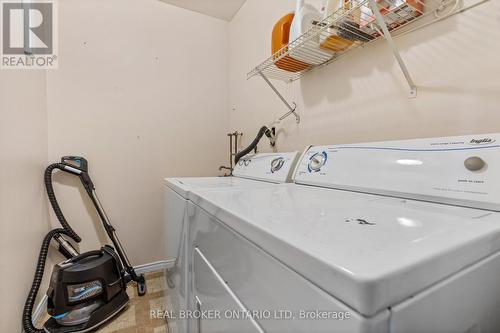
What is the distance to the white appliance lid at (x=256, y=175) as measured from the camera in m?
1.12

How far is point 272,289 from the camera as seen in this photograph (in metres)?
0.39

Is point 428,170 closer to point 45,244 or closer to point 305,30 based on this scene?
point 305,30

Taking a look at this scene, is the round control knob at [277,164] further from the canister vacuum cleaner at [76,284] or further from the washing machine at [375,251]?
the canister vacuum cleaner at [76,284]

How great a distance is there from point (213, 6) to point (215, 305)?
98.8 inches

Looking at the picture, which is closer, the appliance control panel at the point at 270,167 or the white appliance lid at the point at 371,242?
the white appliance lid at the point at 371,242

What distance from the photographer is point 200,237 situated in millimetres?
744

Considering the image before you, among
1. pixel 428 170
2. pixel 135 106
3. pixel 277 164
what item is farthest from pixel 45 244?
pixel 428 170

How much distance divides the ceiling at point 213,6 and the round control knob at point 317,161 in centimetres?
185

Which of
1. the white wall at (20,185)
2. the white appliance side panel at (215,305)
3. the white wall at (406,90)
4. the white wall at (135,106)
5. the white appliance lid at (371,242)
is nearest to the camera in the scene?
the white appliance lid at (371,242)

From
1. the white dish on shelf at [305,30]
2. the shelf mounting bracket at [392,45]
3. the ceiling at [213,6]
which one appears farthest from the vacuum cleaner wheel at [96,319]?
the ceiling at [213,6]

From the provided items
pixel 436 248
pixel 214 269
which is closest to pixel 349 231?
pixel 436 248

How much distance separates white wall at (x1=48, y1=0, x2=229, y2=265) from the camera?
1.80 meters

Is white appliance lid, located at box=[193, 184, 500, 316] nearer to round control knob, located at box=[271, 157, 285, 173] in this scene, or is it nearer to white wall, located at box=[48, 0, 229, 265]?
round control knob, located at box=[271, 157, 285, 173]

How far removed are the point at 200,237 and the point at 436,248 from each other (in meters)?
0.61
